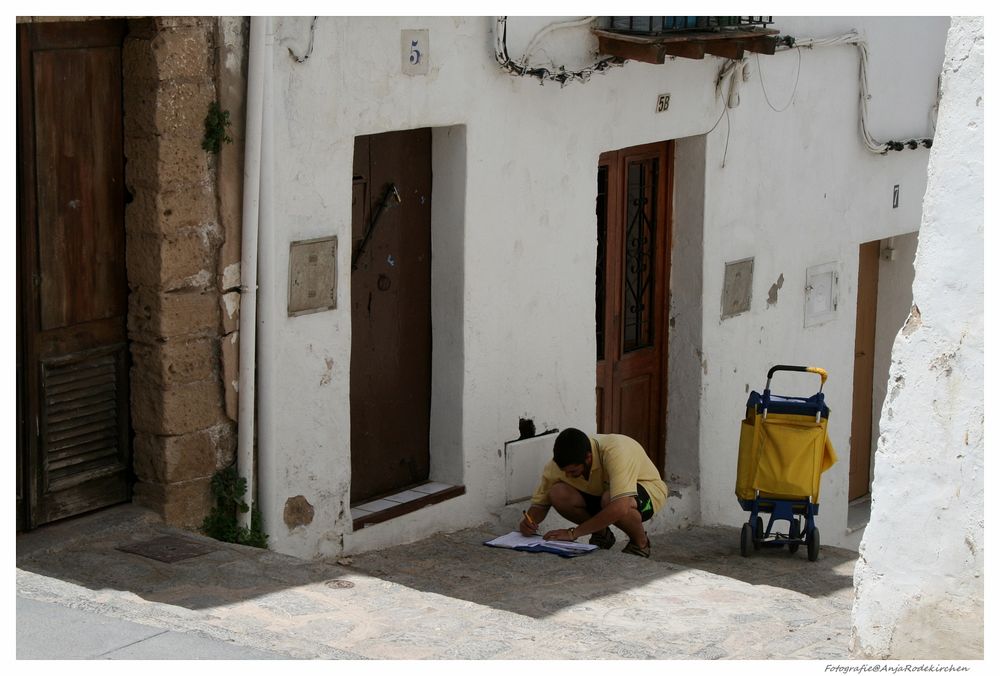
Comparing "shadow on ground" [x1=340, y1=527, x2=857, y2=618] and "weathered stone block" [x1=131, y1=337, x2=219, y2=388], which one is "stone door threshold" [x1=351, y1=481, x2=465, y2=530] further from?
"weathered stone block" [x1=131, y1=337, x2=219, y2=388]

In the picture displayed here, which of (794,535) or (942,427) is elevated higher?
(942,427)

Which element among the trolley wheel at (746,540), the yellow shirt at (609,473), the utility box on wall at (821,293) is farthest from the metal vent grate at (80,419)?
the utility box on wall at (821,293)

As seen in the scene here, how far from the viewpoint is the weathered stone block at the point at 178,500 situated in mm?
6973

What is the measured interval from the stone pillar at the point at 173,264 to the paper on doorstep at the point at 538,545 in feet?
5.80

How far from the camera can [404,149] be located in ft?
27.0

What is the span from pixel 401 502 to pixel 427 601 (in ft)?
6.02

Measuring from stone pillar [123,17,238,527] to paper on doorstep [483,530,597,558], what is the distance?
1.77 meters

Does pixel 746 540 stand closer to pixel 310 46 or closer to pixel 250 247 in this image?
pixel 250 247

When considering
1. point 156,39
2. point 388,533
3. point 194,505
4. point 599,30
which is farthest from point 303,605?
point 599,30

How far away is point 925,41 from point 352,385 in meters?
7.17

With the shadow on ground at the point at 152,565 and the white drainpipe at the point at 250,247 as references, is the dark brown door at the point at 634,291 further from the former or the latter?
the shadow on ground at the point at 152,565

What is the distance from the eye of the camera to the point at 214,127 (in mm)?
6895

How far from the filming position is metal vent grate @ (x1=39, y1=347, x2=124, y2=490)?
6.61 meters

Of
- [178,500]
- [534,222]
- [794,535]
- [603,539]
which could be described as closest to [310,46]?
[534,222]
